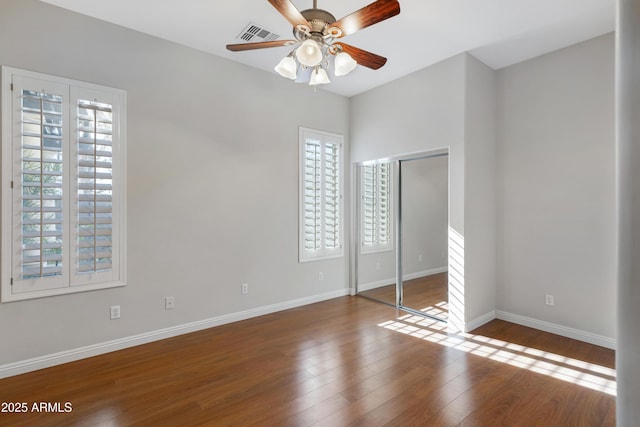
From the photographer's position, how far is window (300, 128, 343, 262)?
14.0 feet

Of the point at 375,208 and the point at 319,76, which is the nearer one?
the point at 319,76

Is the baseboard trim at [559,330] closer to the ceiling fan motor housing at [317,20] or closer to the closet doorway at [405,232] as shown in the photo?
the closet doorway at [405,232]

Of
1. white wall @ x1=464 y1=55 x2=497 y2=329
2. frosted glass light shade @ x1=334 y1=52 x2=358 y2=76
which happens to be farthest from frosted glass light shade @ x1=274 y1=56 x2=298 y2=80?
white wall @ x1=464 y1=55 x2=497 y2=329

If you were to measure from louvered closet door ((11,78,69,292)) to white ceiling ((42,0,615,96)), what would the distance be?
2.89 feet

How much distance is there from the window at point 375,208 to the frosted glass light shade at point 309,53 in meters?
2.51

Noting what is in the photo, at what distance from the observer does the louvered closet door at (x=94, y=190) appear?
107 inches

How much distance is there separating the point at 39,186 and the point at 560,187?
16.5 feet

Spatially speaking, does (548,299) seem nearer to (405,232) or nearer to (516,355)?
(516,355)

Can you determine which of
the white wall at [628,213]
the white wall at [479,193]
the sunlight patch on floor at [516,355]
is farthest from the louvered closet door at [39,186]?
the white wall at [479,193]

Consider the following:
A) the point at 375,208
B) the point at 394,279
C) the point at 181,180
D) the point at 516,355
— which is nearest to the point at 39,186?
the point at 181,180

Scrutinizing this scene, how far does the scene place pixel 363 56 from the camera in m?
2.34

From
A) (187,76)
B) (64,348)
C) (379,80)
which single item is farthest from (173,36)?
(64,348)

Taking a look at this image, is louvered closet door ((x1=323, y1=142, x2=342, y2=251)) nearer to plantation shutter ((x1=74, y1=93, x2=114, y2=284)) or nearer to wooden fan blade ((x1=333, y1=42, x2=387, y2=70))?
wooden fan blade ((x1=333, y1=42, x2=387, y2=70))

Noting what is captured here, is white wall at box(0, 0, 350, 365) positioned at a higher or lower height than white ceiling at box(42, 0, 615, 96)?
lower
